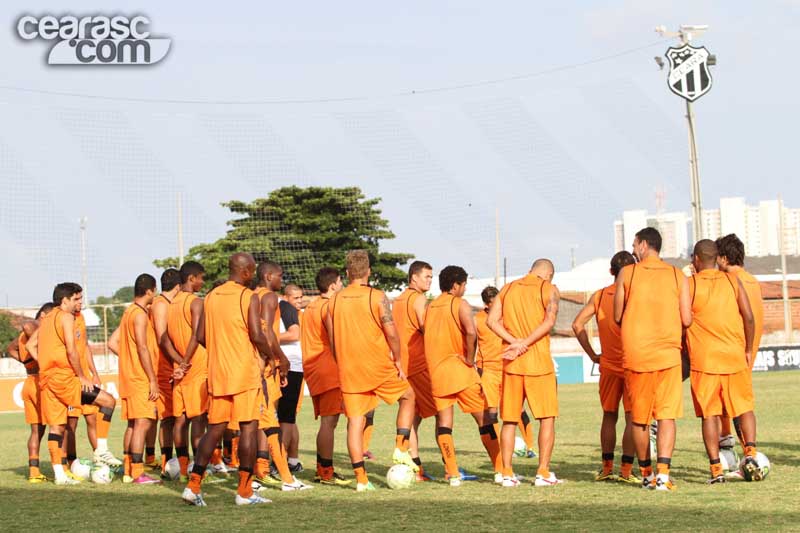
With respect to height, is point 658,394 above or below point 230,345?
below

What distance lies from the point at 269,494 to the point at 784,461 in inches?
222

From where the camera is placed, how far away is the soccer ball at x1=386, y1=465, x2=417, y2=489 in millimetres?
11039

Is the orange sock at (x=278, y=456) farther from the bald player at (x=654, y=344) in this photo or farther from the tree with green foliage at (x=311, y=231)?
the tree with green foliage at (x=311, y=231)

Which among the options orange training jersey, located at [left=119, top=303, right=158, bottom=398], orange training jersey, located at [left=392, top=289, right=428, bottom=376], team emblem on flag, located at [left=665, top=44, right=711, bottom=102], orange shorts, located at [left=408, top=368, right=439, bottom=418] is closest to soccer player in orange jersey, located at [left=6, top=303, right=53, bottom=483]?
orange training jersey, located at [left=119, top=303, right=158, bottom=398]

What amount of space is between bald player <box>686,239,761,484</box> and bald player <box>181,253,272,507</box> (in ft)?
13.4

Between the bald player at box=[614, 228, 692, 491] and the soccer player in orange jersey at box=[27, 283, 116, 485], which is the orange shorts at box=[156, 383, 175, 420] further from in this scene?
the bald player at box=[614, 228, 692, 491]

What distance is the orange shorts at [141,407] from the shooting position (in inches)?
488

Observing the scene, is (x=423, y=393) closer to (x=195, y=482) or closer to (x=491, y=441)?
(x=491, y=441)

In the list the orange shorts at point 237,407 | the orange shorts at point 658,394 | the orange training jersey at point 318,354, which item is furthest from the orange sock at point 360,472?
the orange shorts at point 658,394

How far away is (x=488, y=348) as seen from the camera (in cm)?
1411

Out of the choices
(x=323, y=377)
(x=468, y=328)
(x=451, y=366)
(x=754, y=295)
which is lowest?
(x=323, y=377)

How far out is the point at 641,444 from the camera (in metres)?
10.4

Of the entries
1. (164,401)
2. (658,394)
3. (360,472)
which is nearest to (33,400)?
(164,401)

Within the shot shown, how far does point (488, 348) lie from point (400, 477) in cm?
342
